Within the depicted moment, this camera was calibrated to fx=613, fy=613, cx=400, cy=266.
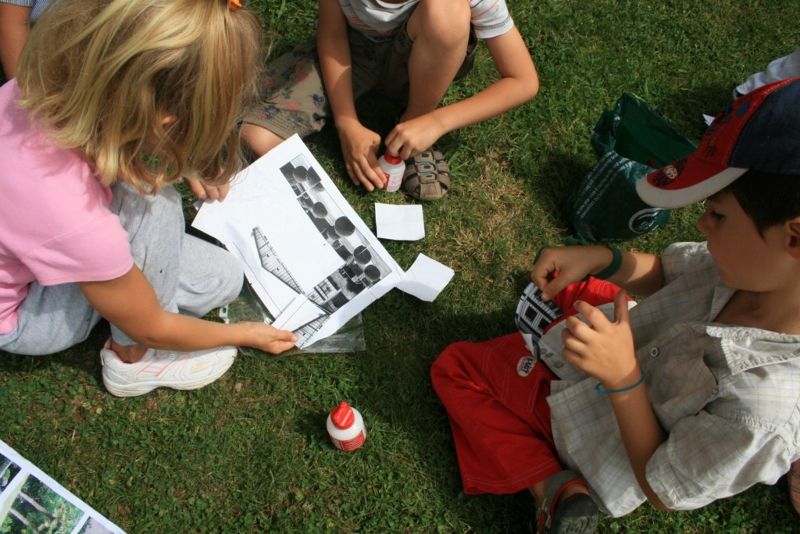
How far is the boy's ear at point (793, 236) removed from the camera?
111 centimetres

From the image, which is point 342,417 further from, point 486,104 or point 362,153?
point 486,104

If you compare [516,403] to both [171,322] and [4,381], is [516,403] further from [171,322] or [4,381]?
[4,381]

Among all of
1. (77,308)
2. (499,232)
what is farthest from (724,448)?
(77,308)

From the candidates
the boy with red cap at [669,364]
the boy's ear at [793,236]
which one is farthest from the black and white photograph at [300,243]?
the boy's ear at [793,236]

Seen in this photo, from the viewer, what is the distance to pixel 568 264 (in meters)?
1.74

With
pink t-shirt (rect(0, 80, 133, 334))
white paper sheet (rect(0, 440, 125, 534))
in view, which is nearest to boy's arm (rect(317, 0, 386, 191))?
pink t-shirt (rect(0, 80, 133, 334))

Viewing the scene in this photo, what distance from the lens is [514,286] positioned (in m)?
2.25

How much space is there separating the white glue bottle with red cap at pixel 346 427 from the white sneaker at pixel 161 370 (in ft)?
1.33

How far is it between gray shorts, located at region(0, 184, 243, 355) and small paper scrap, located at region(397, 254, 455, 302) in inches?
26.7

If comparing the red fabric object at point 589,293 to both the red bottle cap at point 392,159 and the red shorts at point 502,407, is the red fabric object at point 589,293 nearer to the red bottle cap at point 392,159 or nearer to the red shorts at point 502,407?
the red shorts at point 502,407

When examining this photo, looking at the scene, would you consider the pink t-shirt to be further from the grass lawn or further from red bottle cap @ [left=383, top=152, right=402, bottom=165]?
red bottle cap @ [left=383, top=152, right=402, bottom=165]

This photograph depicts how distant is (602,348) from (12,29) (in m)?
1.86

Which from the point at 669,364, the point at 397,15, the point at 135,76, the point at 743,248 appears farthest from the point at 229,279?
the point at 743,248

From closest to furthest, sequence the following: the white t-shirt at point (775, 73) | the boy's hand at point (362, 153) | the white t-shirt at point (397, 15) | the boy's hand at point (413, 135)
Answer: the white t-shirt at point (397, 15) < the boy's hand at point (413, 135) < the boy's hand at point (362, 153) < the white t-shirt at point (775, 73)
